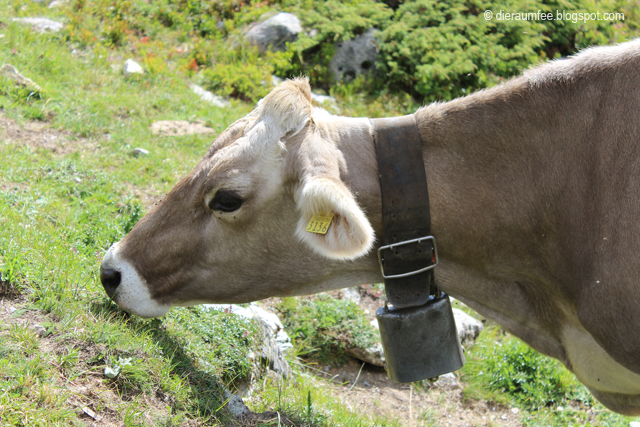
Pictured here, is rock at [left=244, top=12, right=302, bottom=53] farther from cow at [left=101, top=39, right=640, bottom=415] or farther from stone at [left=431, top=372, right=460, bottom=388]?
cow at [left=101, top=39, right=640, bottom=415]

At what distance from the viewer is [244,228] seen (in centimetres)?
304

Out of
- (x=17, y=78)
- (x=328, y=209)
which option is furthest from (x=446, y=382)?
(x=17, y=78)

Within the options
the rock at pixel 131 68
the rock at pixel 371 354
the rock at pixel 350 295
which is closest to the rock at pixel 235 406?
the rock at pixel 371 354

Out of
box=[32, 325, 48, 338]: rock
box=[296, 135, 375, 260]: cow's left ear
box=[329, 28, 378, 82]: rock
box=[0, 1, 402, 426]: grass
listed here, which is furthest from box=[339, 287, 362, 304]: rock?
box=[329, 28, 378, 82]: rock

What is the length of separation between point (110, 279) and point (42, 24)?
7356 mm

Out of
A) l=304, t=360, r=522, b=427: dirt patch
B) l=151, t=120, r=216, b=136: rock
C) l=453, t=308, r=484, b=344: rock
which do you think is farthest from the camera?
l=151, t=120, r=216, b=136: rock

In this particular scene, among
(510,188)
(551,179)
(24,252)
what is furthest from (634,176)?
(24,252)

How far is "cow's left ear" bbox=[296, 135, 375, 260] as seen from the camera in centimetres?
255

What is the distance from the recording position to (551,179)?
2814mm

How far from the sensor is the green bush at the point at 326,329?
4754 mm

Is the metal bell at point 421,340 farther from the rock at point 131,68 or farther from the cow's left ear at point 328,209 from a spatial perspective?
the rock at point 131,68

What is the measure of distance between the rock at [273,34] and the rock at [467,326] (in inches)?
265

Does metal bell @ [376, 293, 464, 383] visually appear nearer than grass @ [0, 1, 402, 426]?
No

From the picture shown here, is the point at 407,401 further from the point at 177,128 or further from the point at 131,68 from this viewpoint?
the point at 131,68
